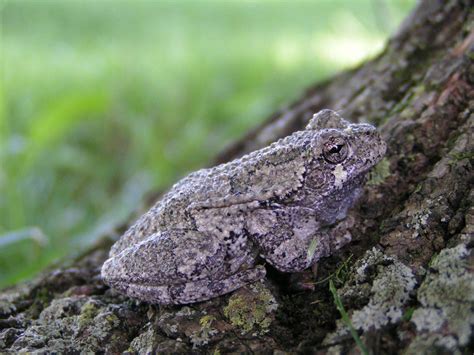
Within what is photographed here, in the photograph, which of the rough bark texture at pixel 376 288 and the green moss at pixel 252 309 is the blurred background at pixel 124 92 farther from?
the green moss at pixel 252 309

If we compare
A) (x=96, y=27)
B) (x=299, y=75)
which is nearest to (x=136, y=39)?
(x=96, y=27)

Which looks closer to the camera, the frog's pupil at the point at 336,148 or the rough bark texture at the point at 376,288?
the rough bark texture at the point at 376,288

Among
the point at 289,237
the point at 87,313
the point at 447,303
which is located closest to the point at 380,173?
the point at 289,237

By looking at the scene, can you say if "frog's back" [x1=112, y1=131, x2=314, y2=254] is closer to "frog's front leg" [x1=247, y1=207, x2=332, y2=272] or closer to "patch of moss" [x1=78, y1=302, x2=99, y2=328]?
"frog's front leg" [x1=247, y1=207, x2=332, y2=272]

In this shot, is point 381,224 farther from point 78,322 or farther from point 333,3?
point 333,3

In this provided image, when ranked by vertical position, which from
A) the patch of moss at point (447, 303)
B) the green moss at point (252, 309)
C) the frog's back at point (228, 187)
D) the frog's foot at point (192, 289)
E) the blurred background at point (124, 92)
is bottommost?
the patch of moss at point (447, 303)

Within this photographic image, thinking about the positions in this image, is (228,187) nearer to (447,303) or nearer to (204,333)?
(204,333)

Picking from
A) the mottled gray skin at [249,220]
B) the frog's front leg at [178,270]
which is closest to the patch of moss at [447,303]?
the mottled gray skin at [249,220]
